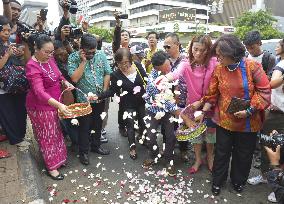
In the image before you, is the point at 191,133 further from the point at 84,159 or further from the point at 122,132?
the point at 122,132

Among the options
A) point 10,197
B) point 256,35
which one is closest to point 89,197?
point 10,197

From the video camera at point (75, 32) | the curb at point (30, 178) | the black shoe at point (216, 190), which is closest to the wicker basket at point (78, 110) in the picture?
the curb at point (30, 178)

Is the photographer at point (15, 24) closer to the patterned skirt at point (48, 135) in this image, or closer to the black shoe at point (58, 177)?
the patterned skirt at point (48, 135)

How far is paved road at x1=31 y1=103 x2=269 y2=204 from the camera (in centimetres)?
405

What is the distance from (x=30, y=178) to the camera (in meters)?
4.21

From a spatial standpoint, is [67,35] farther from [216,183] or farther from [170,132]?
[216,183]

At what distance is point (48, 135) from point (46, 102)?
20.2 inches

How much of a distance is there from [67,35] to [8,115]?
1.62m

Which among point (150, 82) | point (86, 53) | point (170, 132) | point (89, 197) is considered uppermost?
point (86, 53)

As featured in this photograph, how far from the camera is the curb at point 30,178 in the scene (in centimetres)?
378

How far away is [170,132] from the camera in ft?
15.7

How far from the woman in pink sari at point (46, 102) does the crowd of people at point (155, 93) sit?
0.01 metres

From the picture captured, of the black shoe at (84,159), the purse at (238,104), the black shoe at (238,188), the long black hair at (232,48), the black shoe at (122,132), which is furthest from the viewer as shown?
the black shoe at (122,132)

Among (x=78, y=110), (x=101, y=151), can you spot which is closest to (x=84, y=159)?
(x=101, y=151)
